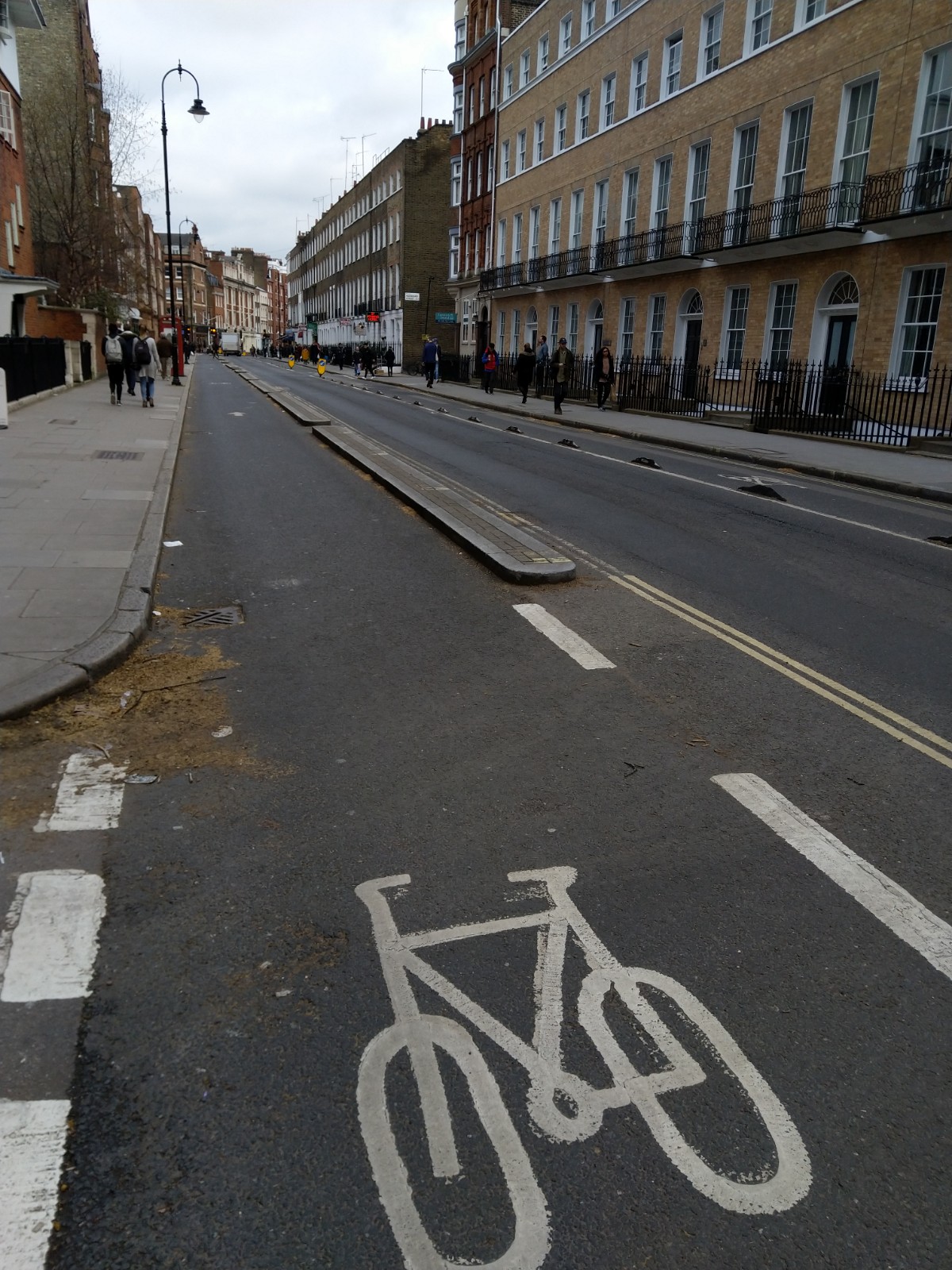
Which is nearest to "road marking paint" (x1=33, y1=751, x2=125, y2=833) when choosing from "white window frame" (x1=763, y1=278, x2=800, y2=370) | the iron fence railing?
the iron fence railing

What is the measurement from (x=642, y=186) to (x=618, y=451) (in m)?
19.4

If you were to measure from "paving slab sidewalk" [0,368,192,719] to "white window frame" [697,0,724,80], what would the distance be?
22.1 meters

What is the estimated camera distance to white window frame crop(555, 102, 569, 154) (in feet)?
133

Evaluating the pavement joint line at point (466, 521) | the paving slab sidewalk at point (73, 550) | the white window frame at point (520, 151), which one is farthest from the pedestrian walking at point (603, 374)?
the white window frame at point (520, 151)

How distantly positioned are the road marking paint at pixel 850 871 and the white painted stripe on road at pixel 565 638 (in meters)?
1.68

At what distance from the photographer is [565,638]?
6.54m

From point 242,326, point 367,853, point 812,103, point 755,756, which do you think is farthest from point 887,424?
point 242,326

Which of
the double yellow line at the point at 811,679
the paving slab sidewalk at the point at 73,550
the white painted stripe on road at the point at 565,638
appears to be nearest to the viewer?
the double yellow line at the point at 811,679

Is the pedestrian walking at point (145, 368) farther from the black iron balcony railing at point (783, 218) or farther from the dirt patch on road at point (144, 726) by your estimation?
the dirt patch on road at point (144, 726)

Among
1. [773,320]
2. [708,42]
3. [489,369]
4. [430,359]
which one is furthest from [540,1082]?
[430,359]

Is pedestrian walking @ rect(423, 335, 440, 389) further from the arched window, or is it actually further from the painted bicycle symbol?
the painted bicycle symbol

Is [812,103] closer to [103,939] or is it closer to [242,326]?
[103,939]

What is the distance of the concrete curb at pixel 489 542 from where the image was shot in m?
7.96

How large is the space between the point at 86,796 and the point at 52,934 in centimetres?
108
